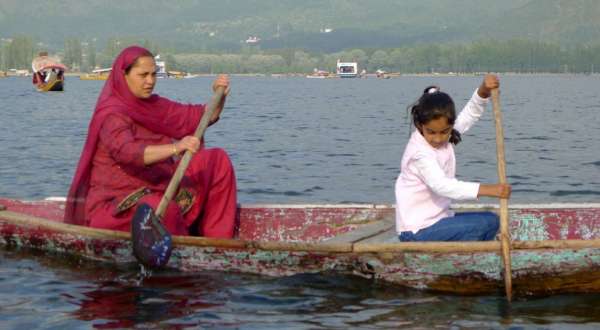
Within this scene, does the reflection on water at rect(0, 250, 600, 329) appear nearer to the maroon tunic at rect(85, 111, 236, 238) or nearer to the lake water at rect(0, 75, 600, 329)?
the lake water at rect(0, 75, 600, 329)

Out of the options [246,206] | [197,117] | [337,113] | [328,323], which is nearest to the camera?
[328,323]

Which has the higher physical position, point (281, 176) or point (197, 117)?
point (197, 117)

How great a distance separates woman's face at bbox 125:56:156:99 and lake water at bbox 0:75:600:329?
159cm

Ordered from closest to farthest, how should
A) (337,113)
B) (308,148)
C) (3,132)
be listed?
1. (308,148)
2. (3,132)
3. (337,113)

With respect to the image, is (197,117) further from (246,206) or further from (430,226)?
(430,226)

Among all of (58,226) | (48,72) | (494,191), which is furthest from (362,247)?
(48,72)

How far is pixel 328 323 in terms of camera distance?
752 cm

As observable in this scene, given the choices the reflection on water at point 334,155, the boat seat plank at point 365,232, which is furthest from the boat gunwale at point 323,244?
the reflection on water at point 334,155

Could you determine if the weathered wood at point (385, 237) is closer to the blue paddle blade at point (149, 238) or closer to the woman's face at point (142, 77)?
the blue paddle blade at point (149, 238)

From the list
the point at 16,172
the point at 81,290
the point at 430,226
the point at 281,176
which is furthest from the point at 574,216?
the point at 16,172

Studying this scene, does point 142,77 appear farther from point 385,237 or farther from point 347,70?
point 347,70

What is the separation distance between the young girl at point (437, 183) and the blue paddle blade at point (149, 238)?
1.85 meters

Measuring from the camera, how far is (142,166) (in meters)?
8.32

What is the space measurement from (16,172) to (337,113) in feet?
84.0
